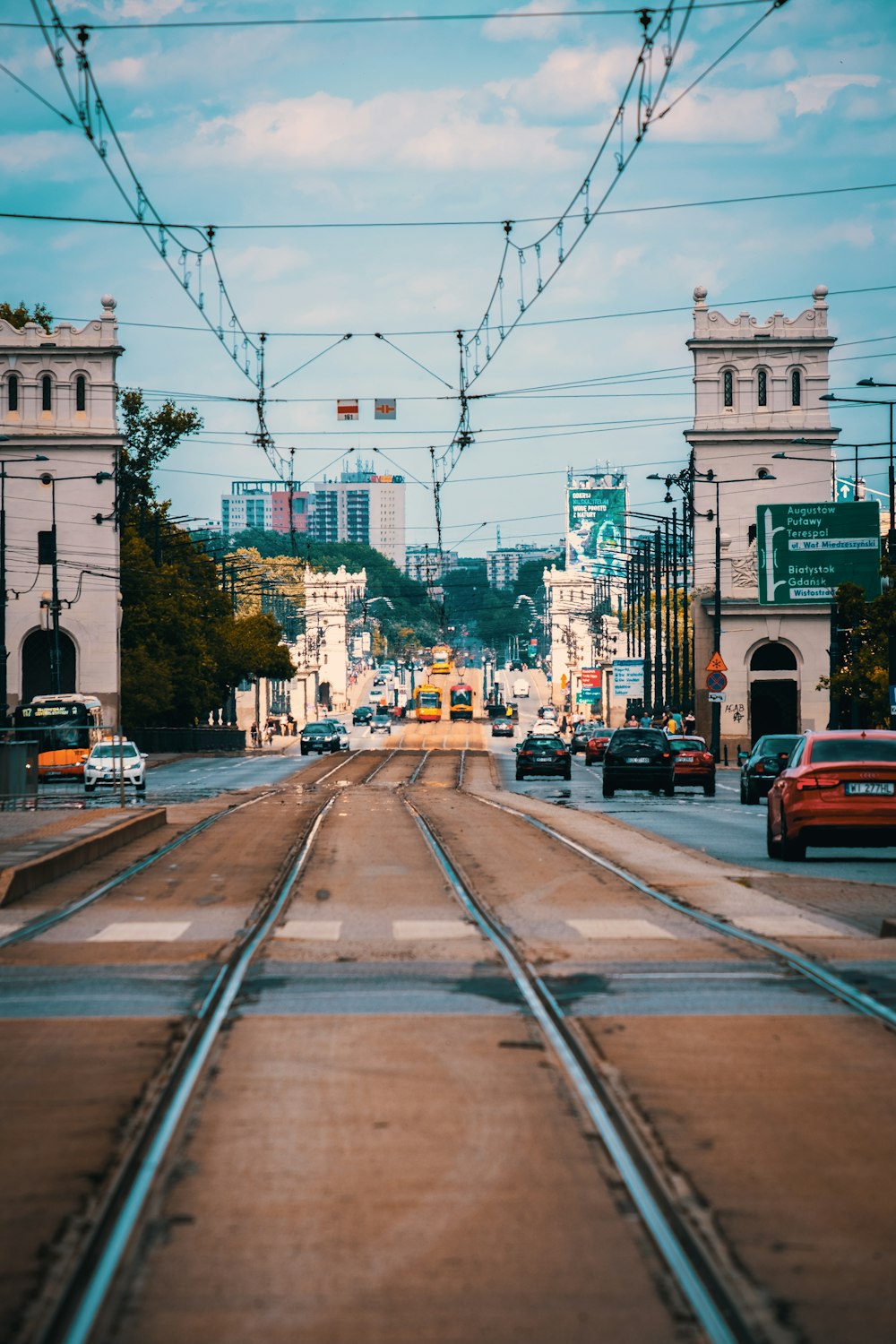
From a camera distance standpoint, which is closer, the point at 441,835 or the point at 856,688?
the point at 441,835

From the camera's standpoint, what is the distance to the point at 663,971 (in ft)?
42.2

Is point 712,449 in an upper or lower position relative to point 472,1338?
upper

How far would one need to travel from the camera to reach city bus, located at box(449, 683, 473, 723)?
15150 centimetres

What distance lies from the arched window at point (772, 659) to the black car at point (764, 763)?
4046 cm

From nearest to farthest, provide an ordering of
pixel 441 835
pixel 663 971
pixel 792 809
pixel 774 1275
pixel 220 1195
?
pixel 774 1275 → pixel 220 1195 → pixel 663 971 → pixel 792 809 → pixel 441 835

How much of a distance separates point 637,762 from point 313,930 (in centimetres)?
3385

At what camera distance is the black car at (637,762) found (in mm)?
49031

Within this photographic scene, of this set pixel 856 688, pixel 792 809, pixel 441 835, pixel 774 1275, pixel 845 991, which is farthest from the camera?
pixel 856 688

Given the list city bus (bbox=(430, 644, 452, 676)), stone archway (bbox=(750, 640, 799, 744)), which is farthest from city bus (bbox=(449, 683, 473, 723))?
stone archway (bbox=(750, 640, 799, 744))

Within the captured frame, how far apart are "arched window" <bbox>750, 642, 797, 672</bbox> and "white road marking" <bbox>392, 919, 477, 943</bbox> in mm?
71249

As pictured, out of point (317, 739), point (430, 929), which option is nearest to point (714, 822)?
point (430, 929)

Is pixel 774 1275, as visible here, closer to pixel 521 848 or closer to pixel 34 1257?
pixel 34 1257

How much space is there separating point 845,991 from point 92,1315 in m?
7.28

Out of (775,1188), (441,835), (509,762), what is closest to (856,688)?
(509,762)
